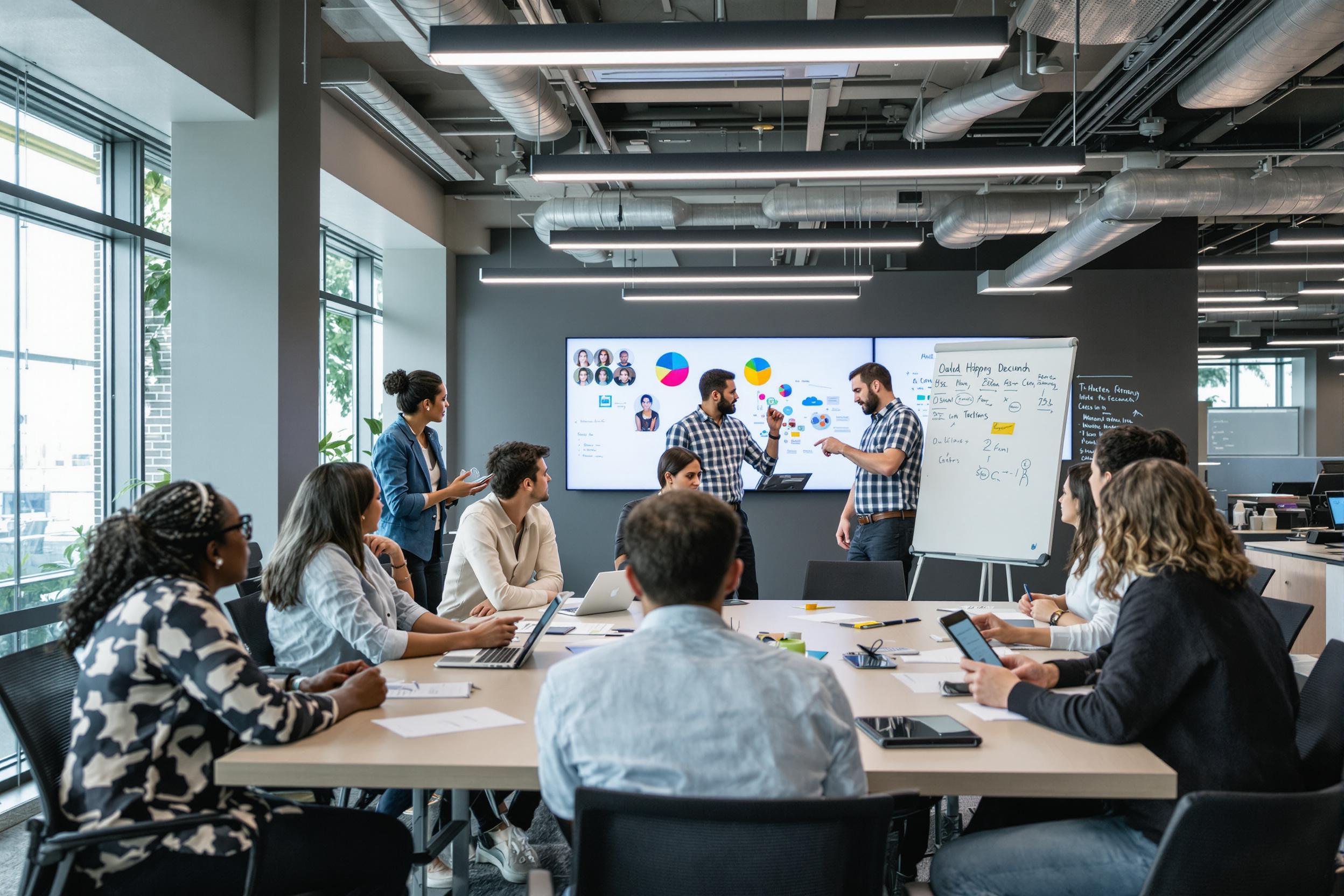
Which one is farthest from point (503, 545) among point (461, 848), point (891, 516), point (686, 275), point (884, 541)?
point (686, 275)

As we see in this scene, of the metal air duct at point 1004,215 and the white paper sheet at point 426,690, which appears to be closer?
the white paper sheet at point 426,690

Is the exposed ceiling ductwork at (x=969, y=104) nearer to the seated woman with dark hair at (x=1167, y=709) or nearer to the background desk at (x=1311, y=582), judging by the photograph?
the background desk at (x=1311, y=582)

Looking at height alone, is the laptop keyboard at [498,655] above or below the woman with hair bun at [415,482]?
→ below

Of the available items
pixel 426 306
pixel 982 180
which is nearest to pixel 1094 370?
pixel 982 180

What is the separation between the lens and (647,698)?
134 cm

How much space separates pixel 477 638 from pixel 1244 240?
32.1 ft

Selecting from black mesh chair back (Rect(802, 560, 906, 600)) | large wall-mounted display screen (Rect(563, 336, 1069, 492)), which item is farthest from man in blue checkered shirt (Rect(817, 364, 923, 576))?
large wall-mounted display screen (Rect(563, 336, 1069, 492))

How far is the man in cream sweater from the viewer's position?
3371 millimetres

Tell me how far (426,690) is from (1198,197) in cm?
524

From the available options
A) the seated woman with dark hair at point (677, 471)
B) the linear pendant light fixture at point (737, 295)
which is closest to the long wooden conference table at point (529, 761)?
the seated woman with dark hair at point (677, 471)

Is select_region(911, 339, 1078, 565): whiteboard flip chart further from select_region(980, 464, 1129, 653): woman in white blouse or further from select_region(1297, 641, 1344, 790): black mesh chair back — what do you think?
select_region(1297, 641, 1344, 790): black mesh chair back

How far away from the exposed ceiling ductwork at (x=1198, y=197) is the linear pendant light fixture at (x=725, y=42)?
9.64ft

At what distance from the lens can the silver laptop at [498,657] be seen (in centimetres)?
250

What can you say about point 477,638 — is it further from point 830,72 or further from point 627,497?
point 627,497
